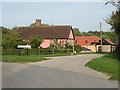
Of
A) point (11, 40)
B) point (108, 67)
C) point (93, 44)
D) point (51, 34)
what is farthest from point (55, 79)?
point (93, 44)

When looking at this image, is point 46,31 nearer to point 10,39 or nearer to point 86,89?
point 10,39

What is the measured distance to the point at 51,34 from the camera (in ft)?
269

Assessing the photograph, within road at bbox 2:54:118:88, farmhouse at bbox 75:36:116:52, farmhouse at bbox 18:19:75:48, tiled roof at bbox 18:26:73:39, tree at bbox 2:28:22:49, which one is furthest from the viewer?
farmhouse at bbox 75:36:116:52

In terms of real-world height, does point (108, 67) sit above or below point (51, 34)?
below

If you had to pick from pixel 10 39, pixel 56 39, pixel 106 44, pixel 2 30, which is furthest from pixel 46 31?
pixel 106 44

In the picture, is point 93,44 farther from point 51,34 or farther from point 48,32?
point 51,34

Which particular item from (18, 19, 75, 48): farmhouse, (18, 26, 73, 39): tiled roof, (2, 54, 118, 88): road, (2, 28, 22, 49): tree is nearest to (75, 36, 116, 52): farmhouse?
(18, 19, 75, 48): farmhouse

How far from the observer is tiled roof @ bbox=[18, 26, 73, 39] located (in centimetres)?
8081

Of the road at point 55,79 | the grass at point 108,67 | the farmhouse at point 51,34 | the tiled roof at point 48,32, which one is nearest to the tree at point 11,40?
the farmhouse at point 51,34

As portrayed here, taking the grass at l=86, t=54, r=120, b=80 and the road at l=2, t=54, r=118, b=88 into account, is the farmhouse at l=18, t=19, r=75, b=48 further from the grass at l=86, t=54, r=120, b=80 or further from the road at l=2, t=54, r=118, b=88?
the road at l=2, t=54, r=118, b=88

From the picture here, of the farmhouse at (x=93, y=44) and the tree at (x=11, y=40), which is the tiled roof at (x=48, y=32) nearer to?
the tree at (x=11, y=40)

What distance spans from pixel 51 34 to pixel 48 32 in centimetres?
150

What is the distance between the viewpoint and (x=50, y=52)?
6272cm

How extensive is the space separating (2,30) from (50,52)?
20515 millimetres
